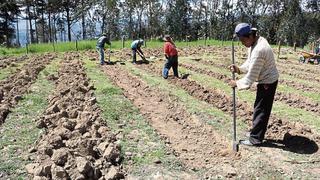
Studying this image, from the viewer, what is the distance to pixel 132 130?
279 inches

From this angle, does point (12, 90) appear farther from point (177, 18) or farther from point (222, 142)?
point (177, 18)

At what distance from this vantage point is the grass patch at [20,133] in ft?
17.6

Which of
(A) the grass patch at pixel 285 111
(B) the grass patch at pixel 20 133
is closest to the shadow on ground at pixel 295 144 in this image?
(A) the grass patch at pixel 285 111

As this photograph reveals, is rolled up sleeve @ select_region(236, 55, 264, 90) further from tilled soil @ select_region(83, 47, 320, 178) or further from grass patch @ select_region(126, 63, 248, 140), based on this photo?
grass patch @ select_region(126, 63, 248, 140)

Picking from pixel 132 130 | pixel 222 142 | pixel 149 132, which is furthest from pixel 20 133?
pixel 222 142

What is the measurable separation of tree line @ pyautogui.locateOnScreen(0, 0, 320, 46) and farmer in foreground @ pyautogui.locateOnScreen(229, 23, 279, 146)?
38.6m

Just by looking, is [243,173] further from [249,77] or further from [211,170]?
[249,77]

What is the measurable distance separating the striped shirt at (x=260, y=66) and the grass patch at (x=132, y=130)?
147cm

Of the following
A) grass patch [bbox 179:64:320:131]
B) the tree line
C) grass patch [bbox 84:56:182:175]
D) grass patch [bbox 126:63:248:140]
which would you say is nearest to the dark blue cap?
grass patch [bbox 126:63:248:140]

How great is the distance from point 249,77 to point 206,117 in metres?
2.34

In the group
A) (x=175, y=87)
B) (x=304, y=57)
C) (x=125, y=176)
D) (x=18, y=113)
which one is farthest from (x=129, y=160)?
(x=304, y=57)

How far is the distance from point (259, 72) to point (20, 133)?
3.94 m

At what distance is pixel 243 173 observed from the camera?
5.17 metres

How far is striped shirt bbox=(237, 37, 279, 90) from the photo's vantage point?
551 centimetres
